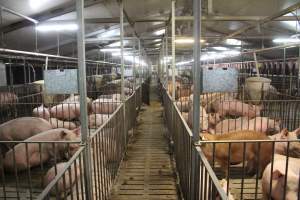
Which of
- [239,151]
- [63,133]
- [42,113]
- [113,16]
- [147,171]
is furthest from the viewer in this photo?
[113,16]

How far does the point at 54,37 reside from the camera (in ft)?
32.1

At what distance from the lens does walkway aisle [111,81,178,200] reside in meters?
3.57

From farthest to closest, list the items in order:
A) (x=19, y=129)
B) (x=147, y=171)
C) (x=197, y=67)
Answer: (x=19, y=129), (x=147, y=171), (x=197, y=67)

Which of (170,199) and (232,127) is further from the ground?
(232,127)

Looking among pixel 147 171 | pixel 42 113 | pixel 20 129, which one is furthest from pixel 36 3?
pixel 147 171

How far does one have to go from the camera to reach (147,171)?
4.34 meters

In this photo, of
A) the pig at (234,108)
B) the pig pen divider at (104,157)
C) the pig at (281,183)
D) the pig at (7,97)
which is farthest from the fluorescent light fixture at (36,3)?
the pig at (281,183)

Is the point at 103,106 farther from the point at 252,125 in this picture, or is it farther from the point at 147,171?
the point at 252,125

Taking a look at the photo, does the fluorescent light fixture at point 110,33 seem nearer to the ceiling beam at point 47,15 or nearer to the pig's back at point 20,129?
the ceiling beam at point 47,15

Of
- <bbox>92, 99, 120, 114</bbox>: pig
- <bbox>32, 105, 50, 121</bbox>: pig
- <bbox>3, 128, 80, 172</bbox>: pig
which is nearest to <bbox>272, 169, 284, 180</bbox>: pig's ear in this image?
<bbox>3, 128, 80, 172</bbox>: pig

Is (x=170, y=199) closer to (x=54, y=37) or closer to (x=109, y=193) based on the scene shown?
(x=109, y=193)

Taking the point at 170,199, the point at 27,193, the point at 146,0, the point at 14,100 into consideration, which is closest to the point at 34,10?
the point at 14,100

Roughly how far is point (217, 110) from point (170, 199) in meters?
3.43

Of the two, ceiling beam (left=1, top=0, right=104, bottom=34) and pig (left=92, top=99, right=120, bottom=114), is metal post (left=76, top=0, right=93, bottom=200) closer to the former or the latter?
pig (left=92, top=99, right=120, bottom=114)
